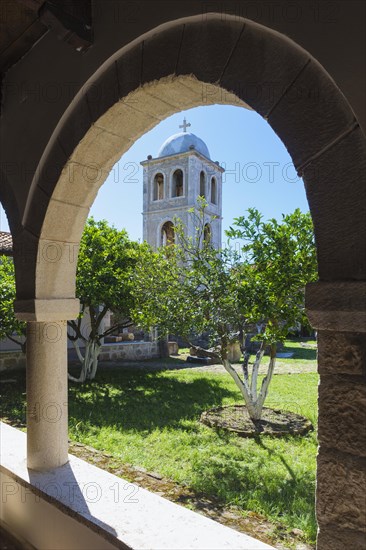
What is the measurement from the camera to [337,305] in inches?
39.5

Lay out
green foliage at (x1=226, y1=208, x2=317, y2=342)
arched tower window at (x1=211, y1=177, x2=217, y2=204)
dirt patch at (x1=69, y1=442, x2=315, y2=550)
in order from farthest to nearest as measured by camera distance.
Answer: arched tower window at (x1=211, y1=177, x2=217, y2=204) → green foliage at (x1=226, y1=208, x2=317, y2=342) → dirt patch at (x1=69, y1=442, x2=315, y2=550)

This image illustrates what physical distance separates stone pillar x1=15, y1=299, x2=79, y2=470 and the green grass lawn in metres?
1.40

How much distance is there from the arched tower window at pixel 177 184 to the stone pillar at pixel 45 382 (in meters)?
14.0

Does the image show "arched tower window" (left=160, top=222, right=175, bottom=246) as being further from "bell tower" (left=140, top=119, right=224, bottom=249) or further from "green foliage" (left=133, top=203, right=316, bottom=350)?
"green foliage" (left=133, top=203, right=316, bottom=350)

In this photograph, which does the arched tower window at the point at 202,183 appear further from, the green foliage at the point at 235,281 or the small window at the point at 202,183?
the green foliage at the point at 235,281

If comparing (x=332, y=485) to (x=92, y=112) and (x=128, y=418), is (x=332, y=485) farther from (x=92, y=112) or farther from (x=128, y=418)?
(x=128, y=418)

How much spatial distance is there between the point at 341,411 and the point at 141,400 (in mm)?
5493

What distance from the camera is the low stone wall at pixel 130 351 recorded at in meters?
10.8

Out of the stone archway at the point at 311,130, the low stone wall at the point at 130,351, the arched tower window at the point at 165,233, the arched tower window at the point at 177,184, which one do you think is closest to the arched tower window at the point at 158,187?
the arched tower window at the point at 177,184

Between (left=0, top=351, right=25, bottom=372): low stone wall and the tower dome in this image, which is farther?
the tower dome

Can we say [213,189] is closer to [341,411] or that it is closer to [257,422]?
[257,422]

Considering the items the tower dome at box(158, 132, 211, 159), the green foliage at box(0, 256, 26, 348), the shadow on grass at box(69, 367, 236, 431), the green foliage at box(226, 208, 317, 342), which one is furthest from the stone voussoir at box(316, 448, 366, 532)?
the tower dome at box(158, 132, 211, 159)

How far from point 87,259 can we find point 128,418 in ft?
10.6

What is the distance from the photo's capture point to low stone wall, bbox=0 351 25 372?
8688mm
